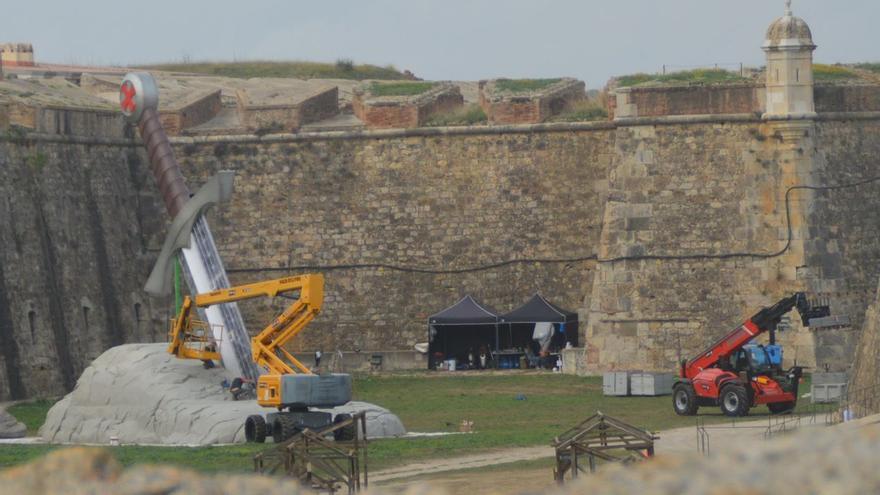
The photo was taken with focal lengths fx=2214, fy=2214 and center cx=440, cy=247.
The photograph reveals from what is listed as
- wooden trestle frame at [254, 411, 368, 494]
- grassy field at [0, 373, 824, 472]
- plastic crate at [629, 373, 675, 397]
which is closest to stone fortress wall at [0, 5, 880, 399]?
grassy field at [0, 373, 824, 472]

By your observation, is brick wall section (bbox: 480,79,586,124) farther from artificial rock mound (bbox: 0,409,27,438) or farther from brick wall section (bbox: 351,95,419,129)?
artificial rock mound (bbox: 0,409,27,438)

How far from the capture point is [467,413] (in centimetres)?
3891

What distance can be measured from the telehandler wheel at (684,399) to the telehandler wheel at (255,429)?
25.6 ft

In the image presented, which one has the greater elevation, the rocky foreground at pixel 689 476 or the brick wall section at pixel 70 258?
the brick wall section at pixel 70 258

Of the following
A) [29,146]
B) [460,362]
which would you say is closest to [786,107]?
[460,362]

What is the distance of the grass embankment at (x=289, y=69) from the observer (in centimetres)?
5956

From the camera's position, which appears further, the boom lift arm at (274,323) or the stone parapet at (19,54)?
the stone parapet at (19,54)

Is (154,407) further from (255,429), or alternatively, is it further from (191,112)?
(191,112)

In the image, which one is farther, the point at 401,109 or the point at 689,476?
the point at 401,109

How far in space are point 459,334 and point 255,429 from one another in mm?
15177

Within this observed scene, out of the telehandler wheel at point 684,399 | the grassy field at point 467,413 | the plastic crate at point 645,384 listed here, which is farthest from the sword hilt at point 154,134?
the telehandler wheel at point 684,399

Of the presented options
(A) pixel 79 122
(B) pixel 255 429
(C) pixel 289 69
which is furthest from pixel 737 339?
(C) pixel 289 69

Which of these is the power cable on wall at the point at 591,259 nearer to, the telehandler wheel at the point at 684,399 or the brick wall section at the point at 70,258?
the brick wall section at the point at 70,258

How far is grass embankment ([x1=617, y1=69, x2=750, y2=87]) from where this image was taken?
4659 centimetres
